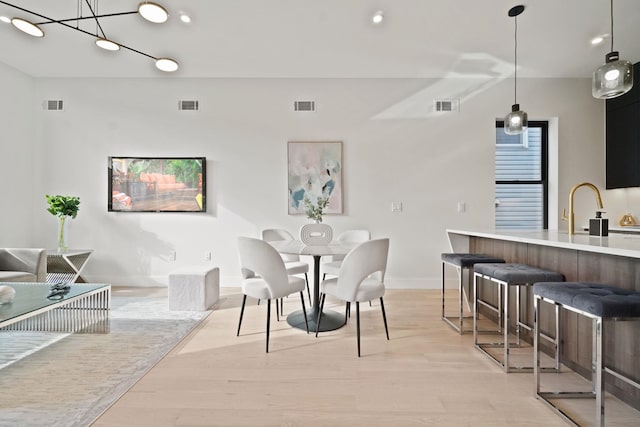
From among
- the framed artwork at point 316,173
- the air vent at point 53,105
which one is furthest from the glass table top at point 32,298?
the air vent at point 53,105

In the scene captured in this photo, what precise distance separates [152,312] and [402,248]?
3.17 m

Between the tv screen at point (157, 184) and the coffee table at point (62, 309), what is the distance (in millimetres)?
1799

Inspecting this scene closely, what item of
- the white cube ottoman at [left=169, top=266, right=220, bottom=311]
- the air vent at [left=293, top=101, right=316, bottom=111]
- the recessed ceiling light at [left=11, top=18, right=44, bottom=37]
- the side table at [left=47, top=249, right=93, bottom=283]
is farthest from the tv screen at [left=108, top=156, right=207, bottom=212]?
the recessed ceiling light at [left=11, top=18, right=44, bottom=37]

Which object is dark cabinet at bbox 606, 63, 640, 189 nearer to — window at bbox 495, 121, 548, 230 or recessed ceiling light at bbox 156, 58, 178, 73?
window at bbox 495, 121, 548, 230

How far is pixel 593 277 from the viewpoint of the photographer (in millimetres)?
1849

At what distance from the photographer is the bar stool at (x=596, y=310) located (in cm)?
127

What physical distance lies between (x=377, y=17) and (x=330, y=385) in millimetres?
3333

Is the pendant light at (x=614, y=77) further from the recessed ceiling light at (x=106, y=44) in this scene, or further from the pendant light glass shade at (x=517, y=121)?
the recessed ceiling light at (x=106, y=44)

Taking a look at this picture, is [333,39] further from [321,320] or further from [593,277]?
[593,277]

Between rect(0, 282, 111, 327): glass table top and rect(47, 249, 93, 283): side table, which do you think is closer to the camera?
rect(0, 282, 111, 327): glass table top

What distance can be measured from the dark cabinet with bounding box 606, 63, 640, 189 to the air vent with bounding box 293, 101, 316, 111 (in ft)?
13.4

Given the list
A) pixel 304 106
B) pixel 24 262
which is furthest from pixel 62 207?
pixel 304 106

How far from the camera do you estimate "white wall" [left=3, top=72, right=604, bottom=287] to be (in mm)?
4262

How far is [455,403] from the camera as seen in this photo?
167 cm
